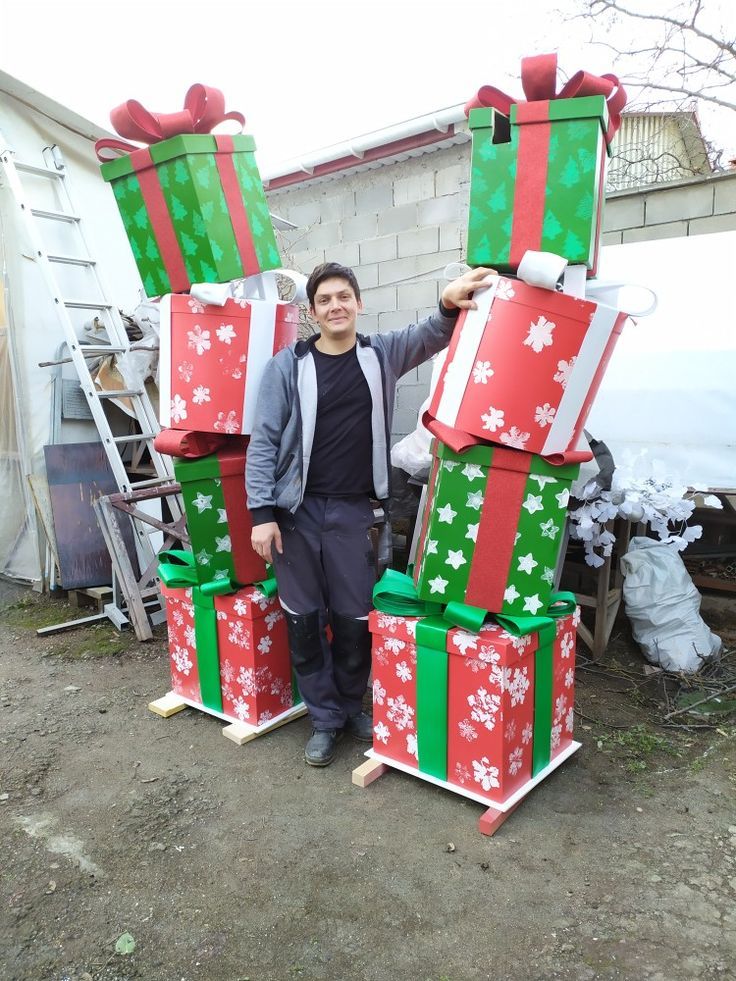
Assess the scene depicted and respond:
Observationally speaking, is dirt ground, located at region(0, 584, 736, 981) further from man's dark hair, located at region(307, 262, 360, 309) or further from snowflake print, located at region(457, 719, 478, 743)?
man's dark hair, located at region(307, 262, 360, 309)

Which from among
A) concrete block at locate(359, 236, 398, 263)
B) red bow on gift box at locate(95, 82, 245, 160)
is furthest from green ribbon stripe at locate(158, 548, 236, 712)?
concrete block at locate(359, 236, 398, 263)

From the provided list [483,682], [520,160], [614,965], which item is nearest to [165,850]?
[483,682]

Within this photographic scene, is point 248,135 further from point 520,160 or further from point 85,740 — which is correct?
point 85,740

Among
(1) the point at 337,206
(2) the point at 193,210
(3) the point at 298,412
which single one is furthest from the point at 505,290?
(1) the point at 337,206

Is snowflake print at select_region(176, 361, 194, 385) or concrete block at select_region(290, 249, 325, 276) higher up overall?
concrete block at select_region(290, 249, 325, 276)

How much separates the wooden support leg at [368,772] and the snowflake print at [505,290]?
1566 mm

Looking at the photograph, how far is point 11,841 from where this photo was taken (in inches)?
83.0

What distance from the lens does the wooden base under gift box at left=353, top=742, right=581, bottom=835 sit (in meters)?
2.08

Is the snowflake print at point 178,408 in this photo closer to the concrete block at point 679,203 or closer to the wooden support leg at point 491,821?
the wooden support leg at point 491,821

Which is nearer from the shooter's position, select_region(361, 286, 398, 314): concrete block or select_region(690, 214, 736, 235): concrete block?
select_region(690, 214, 736, 235): concrete block

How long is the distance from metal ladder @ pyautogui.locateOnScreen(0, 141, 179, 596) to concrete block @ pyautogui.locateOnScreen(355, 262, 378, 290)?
1.54 meters

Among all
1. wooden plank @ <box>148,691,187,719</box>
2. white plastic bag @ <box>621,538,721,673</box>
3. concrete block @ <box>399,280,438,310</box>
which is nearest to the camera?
wooden plank @ <box>148,691,187,719</box>

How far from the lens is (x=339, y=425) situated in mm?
2420

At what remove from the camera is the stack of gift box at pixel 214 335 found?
2.38m
